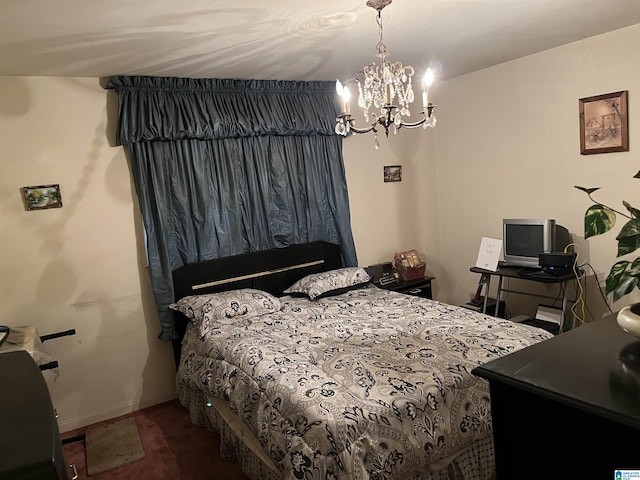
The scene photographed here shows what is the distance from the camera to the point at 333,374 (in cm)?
217

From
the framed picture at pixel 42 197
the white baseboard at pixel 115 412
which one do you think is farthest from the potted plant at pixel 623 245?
the white baseboard at pixel 115 412

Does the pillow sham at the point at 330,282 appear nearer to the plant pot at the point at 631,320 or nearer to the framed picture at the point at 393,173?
the framed picture at the point at 393,173

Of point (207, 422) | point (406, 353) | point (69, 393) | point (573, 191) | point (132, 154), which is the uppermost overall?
point (132, 154)

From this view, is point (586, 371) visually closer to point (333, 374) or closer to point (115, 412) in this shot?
point (333, 374)

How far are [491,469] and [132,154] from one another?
114 inches

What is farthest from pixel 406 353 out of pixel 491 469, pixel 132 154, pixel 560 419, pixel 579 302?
pixel 132 154

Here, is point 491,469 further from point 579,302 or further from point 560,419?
point 579,302

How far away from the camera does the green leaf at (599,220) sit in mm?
1294

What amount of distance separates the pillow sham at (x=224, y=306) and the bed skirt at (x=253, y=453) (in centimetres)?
49

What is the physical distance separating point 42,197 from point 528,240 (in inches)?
138

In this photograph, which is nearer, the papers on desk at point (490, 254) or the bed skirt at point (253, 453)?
the bed skirt at point (253, 453)

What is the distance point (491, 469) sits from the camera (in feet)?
6.91

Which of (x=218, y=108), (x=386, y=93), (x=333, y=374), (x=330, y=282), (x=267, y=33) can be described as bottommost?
(x=333, y=374)

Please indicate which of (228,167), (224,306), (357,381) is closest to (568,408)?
(357,381)
